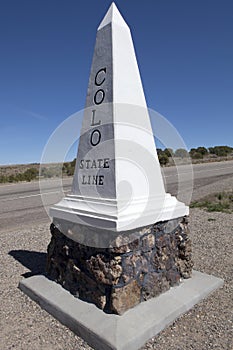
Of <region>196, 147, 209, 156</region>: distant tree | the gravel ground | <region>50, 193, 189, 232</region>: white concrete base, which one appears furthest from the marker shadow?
<region>196, 147, 209, 156</region>: distant tree

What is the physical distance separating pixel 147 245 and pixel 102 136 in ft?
4.55

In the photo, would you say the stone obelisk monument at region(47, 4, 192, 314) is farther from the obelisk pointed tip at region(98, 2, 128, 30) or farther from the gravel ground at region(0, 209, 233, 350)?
the gravel ground at region(0, 209, 233, 350)

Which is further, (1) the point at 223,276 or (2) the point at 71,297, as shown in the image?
(1) the point at 223,276

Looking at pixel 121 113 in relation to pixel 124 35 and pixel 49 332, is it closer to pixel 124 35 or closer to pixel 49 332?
pixel 124 35

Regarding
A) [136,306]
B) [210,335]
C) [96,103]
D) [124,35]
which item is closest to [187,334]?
[210,335]

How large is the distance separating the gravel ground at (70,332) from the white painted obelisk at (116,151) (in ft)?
3.58

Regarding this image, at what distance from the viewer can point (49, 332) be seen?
2662 mm

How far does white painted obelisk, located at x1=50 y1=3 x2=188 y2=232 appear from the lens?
9.57 ft

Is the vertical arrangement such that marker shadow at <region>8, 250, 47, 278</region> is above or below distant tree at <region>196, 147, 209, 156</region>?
Answer: below

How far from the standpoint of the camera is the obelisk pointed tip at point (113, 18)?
3232mm

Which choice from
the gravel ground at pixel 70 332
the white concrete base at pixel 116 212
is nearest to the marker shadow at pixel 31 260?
the gravel ground at pixel 70 332

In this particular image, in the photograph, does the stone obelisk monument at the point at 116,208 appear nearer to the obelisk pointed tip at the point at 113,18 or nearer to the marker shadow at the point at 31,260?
the obelisk pointed tip at the point at 113,18

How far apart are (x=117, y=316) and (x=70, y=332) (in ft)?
1.67

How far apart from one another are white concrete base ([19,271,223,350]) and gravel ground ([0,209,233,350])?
8 centimetres
